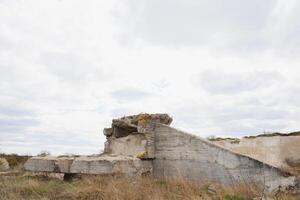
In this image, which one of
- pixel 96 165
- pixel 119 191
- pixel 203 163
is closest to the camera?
pixel 119 191

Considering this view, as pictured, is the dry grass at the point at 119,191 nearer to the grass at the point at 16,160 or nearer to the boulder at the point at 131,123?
the boulder at the point at 131,123

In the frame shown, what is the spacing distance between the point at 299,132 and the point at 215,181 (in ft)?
20.6

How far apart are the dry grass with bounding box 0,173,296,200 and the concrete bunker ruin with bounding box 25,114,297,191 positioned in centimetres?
80

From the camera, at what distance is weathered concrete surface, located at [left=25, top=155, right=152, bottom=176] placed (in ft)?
31.7

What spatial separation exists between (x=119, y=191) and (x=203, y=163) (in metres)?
2.91

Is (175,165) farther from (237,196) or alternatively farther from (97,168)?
(237,196)

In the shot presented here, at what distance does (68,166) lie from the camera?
10.3 meters

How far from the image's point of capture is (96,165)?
9.81 metres

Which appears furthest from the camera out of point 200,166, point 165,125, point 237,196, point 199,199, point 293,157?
point 293,157

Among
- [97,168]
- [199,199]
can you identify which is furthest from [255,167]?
[97,168]

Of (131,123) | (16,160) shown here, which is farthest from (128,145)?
(16,160)

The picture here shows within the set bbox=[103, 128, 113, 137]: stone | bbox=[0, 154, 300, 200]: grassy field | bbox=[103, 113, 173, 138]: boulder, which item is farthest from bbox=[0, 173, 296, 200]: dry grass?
bbox=[103, 128, 113, 137]: stone

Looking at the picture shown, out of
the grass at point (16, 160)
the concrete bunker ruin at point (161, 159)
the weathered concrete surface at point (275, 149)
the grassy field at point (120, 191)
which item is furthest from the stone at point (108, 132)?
the grass at point (16, 160)

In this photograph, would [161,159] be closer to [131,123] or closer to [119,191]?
[131,123]
